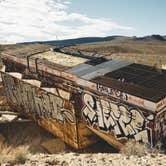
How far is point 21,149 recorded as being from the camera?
1032 cm

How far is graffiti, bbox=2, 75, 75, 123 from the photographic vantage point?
1734 cm

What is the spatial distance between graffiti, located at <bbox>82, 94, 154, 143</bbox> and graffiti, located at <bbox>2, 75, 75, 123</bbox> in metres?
1.53

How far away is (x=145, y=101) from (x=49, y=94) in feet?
23.0

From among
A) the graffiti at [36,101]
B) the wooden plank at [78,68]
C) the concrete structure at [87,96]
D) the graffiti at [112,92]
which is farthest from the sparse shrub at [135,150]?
the wooden plank at [78,68]

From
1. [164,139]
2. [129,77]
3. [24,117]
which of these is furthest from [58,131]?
[164,139]

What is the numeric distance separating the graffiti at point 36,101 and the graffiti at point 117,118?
5.01 ft

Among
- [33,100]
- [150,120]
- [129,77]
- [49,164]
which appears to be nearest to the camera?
[49,164]

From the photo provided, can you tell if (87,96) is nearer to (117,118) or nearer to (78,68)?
(117,118)

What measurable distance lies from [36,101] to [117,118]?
23.3 feet

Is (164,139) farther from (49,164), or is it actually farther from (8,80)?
(8,80)

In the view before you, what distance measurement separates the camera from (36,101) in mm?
19547

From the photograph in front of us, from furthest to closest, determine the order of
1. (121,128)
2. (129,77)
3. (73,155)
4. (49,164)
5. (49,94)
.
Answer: (49,94), (129,77), (121,128), (73,155), (49,164)

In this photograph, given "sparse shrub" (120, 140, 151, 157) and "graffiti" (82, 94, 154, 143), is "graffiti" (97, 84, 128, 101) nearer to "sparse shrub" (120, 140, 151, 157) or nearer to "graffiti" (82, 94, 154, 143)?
"graffiti" (82, 94, 154, 143)

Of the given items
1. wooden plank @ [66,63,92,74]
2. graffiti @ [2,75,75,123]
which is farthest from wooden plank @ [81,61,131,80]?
graffiti @ [2,75,75,123]
